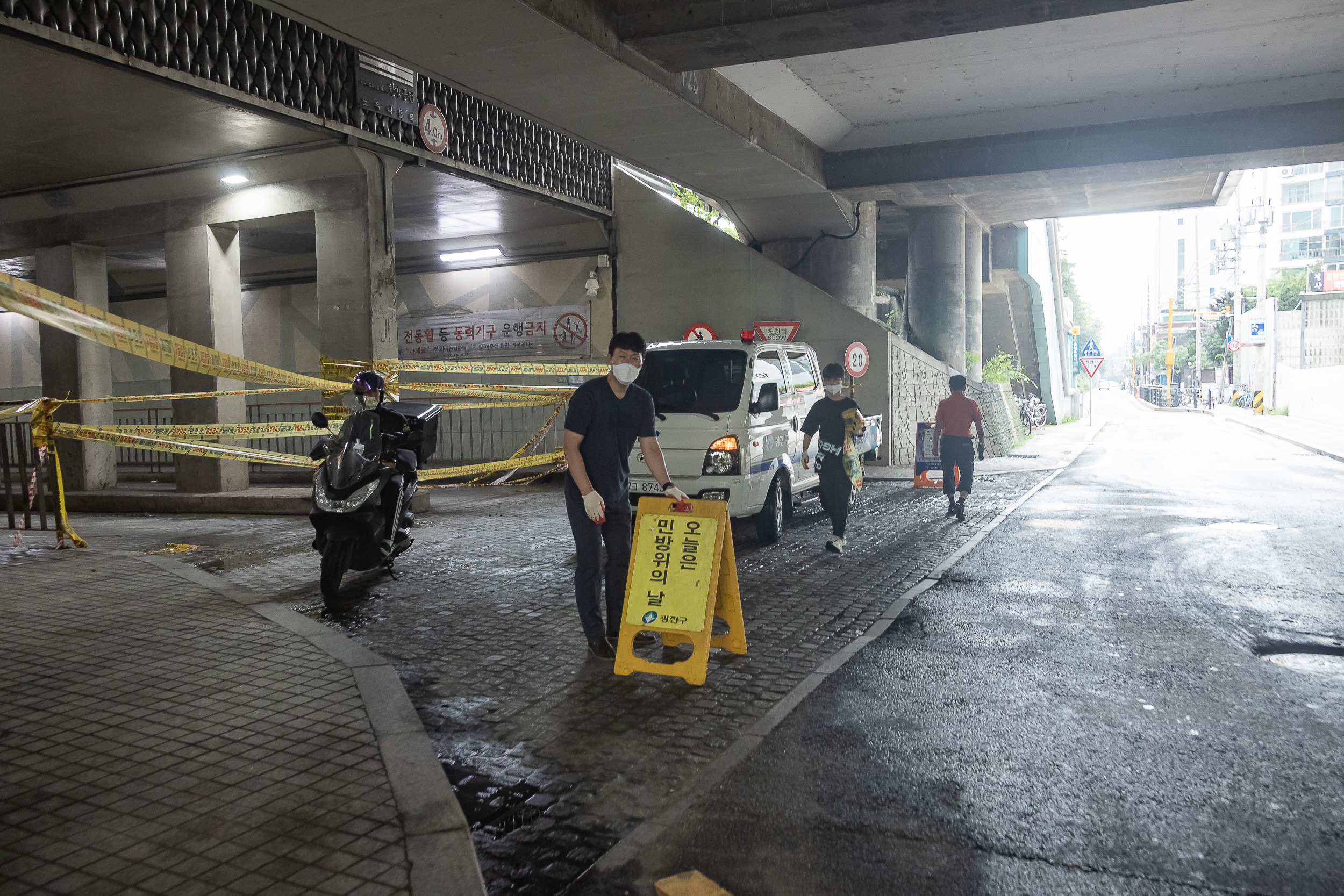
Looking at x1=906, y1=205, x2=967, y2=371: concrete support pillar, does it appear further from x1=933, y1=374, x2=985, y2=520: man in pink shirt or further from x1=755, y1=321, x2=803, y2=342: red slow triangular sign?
x1=933, y1=374, x2=985, y2=520: man in pink shirt

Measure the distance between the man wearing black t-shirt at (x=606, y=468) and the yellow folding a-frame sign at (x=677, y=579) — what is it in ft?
0.77

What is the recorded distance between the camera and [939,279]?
23859mm

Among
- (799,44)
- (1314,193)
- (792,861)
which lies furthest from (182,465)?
(1314,193)

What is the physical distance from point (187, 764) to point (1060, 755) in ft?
12.4

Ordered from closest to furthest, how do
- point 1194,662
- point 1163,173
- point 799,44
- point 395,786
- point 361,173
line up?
1. point 395,786
2. point 1194,662
3. point 799,44
4. point 361,173
5. point 1163,173

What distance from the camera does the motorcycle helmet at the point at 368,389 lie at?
7656 millimetres

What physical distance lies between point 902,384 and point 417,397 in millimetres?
10238

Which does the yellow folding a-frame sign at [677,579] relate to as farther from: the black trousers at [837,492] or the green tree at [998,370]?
the green tree at [998,370]

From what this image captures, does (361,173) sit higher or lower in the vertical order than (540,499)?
higher

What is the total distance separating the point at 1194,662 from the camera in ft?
18.1

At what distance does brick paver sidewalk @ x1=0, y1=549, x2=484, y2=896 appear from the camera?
314 centimetres

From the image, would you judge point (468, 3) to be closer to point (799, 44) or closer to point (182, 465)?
point (799, 44)

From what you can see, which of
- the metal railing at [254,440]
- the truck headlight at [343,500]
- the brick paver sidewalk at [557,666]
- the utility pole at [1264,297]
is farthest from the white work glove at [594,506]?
the utility pole at [1264,297]

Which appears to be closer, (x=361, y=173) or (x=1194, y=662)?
(x=1194, y=662)
